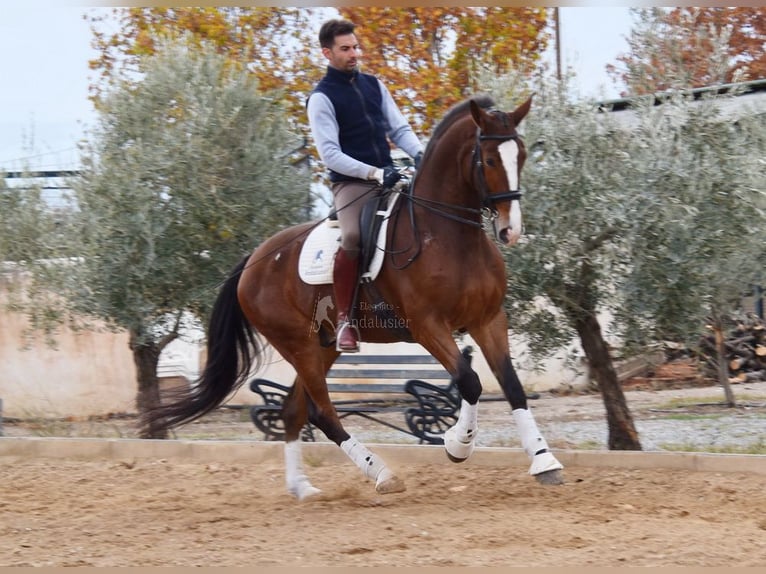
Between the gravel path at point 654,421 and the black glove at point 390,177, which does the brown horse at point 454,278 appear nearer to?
the black glove at point 390,177

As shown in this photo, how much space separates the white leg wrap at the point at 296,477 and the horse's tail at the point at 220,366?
2.81 feet

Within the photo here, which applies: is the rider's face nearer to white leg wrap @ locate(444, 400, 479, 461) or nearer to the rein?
the rein

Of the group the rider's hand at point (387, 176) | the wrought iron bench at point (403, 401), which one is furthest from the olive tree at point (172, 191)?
the rider's hand at point (387, 176)

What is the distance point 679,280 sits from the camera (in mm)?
7637

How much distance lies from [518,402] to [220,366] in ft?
8.93

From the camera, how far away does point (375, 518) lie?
6152mm

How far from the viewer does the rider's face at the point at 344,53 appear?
275 inches

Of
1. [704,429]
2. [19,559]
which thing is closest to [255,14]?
[704,429]

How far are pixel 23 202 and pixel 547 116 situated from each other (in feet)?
23.1

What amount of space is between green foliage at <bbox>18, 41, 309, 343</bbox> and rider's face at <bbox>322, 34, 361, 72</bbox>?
3293 mm

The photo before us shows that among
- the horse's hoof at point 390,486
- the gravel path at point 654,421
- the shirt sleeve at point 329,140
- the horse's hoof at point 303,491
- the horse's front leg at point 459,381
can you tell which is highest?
the shirt sleeve at point 329,140

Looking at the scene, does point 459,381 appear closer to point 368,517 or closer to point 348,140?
point 368,517

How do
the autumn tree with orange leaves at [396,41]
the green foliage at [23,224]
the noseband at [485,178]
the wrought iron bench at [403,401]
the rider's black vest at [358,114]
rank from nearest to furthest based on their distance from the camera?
the noseband at [485,178], the rider's black vest at [358,114], the wrought iron bench at [403,401], the green foliage at [23,224], the autumn tree with orange leaves at [396,41]

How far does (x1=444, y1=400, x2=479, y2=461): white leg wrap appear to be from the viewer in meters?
6.48
